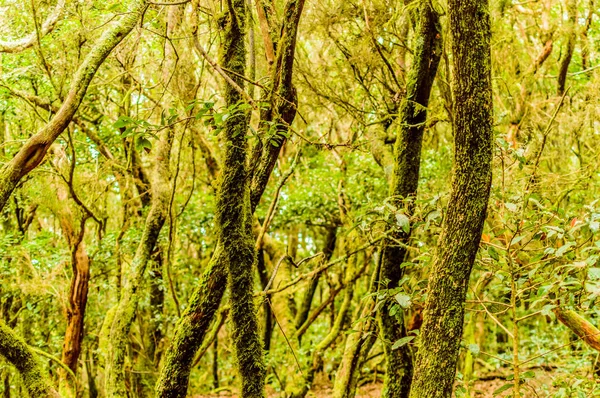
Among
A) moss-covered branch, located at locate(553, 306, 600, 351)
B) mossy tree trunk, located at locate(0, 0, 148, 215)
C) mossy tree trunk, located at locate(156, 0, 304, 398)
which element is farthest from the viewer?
moss-covered branch, located at locate(553, 306, 600, 351)

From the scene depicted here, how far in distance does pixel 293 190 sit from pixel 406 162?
4.18m

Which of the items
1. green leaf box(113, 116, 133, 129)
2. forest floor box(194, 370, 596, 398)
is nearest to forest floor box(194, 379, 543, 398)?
forest floor box(194, 370, 596, 398)

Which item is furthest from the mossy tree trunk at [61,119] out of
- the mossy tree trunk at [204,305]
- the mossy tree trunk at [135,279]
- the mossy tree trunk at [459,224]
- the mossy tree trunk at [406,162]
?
the mossy tree trunk at [406,162]

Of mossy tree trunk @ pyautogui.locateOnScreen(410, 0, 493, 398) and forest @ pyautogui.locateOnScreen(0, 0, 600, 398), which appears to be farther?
forest @ pyautogui.locateOnScreen(0, 0, 600, 398)

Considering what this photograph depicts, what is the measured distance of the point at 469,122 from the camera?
2695mm

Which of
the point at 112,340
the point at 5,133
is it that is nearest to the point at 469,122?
the point at 112,340

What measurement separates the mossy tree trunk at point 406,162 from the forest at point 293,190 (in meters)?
0.02

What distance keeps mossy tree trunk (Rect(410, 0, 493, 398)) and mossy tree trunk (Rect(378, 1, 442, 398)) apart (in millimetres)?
1743

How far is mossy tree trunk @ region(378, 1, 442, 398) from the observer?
458 centimetres

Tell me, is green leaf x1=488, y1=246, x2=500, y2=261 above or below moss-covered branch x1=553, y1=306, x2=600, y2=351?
above

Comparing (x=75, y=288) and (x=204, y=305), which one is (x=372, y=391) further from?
(x=204, y=305)

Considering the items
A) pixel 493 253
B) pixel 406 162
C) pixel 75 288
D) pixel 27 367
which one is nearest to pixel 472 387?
pixel 406 162

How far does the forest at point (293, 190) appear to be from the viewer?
3.17 metres

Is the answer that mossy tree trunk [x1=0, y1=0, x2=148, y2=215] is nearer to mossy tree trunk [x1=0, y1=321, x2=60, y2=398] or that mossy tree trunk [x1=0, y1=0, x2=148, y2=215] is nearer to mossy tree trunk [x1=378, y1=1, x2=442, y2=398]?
mossy tree trunk [x1=0, y1=321, x2=60, y2=398]
